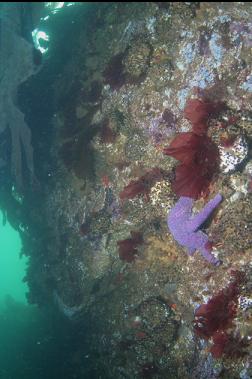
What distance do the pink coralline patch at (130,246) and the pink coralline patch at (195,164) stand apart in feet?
5.56

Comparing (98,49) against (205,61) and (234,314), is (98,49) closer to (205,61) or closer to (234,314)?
(205,61)

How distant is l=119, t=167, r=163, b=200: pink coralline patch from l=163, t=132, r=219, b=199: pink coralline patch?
91cm

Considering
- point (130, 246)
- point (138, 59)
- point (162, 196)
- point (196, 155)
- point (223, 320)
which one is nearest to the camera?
point (223, 320)

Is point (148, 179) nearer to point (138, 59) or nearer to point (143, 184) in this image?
point (143, 184)

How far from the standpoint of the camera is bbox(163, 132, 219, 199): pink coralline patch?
5199mm

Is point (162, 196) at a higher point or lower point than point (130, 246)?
higher

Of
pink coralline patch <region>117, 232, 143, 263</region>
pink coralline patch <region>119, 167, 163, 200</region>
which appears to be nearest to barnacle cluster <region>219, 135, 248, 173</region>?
pink coralline patch <region>119, 167, 163, 200</region>

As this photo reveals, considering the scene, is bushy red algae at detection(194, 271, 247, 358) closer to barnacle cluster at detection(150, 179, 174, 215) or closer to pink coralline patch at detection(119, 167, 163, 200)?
barnacle cluster at detection(150, 179, 174, 215)

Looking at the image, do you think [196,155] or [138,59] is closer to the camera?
[196,155]

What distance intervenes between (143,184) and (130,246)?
4.34 feet

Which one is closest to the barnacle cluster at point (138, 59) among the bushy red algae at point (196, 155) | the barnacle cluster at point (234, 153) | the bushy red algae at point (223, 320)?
the bushy red algae at point (196, 155)

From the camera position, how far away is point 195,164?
529 centimetres

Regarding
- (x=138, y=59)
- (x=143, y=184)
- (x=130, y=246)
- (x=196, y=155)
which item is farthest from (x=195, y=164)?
(x=138, y=59)

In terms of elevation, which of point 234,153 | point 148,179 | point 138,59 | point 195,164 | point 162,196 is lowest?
point 234,153
